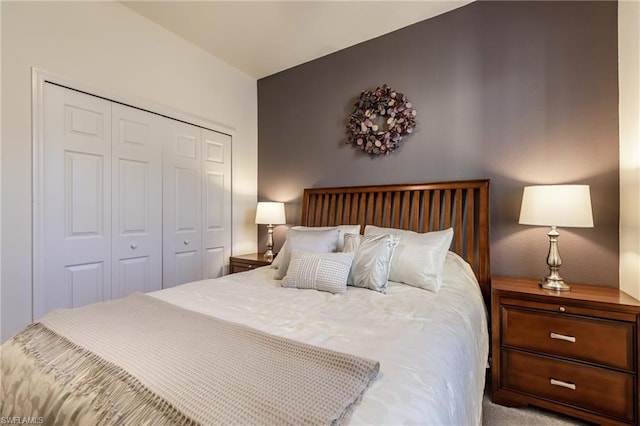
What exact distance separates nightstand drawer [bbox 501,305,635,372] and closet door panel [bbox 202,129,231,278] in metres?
2.56

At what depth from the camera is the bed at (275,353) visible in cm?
69

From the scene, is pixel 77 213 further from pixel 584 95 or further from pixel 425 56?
pixel 584 95

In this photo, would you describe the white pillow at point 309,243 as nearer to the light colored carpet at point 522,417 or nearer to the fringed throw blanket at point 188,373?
the fringed throw blanket at point 188,373

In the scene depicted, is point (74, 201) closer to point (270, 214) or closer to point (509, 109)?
point (270, 214)

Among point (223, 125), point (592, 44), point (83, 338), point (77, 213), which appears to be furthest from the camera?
point (223, 125)

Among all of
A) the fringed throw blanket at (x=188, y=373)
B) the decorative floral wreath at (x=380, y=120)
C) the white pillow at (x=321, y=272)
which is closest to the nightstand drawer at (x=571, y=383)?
the white pillow at (x=321, y=272)

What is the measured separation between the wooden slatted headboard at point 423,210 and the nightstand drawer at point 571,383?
47cm

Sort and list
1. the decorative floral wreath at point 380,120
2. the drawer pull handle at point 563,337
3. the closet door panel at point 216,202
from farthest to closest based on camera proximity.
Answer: the closet door panel at point 216,202 < the decorative floral wreath at point 380,120 < the drawer pull handle at point 563,337

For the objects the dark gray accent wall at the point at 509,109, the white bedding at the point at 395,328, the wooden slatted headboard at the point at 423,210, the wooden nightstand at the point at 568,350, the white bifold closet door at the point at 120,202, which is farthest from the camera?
the wooden slatted headboard at the point at 423,210

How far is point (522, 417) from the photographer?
5.36 ft

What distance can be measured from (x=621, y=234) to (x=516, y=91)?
44.1 inches

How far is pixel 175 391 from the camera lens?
0.71 metres

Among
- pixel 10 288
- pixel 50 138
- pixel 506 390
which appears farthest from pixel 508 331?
pixel 50 138

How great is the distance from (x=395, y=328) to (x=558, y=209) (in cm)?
125
